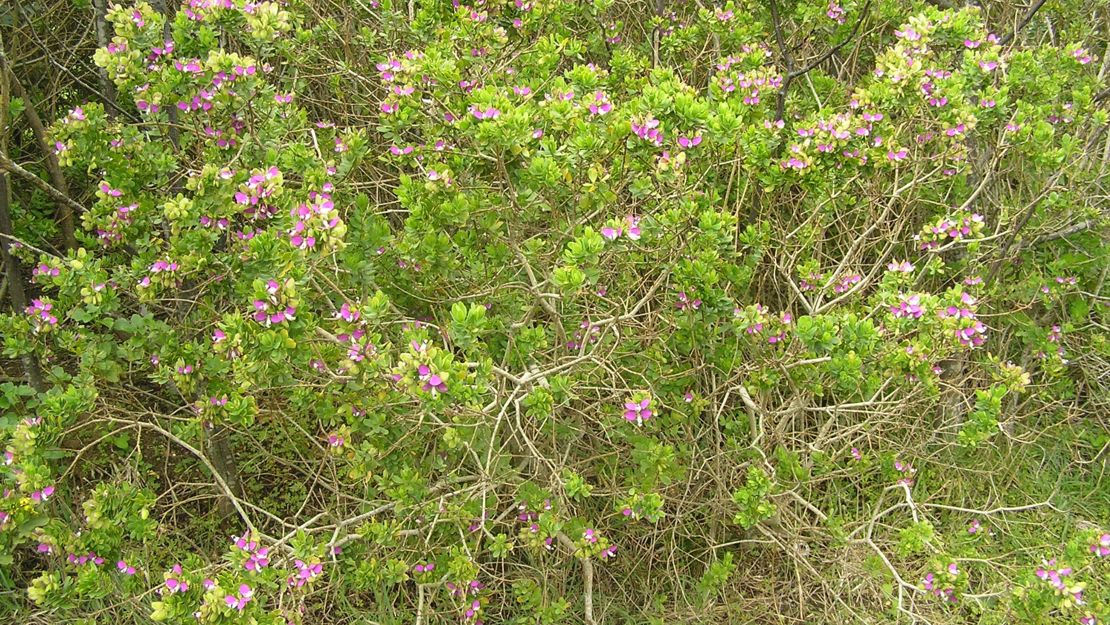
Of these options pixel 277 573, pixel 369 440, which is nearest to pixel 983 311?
pixel 369 440

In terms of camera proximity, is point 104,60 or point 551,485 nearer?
point 104,60

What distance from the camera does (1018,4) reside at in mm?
3725

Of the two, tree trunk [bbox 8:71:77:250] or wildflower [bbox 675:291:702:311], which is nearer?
wildflower [bbox 675:291:702:311]

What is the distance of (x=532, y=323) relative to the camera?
2982mm

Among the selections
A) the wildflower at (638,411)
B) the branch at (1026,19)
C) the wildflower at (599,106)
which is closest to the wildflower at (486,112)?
the wildflower at (599,106)

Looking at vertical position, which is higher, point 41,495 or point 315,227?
point 315,227

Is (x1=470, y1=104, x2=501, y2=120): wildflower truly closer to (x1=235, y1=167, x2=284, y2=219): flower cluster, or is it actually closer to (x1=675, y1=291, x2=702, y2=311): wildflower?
(x1=235, y1=167, x2=284, y2=219): flower cluster

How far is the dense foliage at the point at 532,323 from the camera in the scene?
2.39 m

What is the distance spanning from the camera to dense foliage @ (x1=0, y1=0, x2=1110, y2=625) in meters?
2.39

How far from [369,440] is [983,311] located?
2.62 m

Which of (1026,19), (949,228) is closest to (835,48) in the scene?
(949,228)

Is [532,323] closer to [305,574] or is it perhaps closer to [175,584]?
[305,574]

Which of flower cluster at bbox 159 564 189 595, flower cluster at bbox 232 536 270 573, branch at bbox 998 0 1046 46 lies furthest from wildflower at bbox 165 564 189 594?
branch at bbox 998 0 1046 46

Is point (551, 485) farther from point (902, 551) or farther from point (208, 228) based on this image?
point (208, 228)
